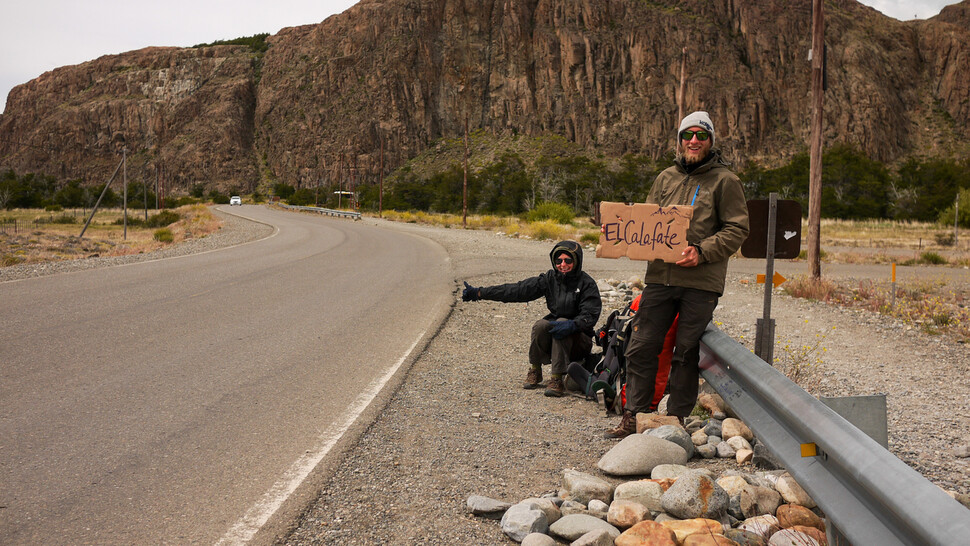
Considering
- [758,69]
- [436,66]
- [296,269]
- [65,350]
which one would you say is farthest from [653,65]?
[65,350]

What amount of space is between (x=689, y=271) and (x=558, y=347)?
5.65ft

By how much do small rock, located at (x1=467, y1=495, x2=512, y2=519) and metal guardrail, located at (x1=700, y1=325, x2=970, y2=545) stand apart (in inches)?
53.1

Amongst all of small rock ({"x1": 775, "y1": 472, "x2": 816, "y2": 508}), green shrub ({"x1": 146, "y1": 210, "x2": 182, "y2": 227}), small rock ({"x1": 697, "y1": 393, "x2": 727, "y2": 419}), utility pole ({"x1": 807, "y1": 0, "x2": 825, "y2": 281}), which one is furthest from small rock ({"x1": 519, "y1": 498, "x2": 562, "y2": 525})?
green shrub ({"x1": 146, "y1": 210, "x2": 182, "y2": 227})

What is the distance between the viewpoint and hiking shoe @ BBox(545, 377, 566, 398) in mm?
6051

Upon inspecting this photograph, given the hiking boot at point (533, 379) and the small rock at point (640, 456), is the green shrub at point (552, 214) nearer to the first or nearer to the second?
the hiking boot at point (533, 379)

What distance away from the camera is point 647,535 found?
2.99 metres

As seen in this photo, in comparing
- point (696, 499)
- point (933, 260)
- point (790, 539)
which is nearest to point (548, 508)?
point (696, 499)

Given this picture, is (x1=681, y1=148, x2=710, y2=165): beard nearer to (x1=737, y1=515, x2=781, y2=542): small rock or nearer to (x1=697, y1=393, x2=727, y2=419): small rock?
(x1=697, y1=393, x2=727, y2=419): small rock

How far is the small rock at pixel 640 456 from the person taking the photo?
4098 millimetres

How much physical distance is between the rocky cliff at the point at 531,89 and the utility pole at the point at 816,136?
92.5 m

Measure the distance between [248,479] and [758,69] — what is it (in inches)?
4947

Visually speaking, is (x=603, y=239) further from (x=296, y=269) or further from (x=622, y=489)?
(x=296, y=269)

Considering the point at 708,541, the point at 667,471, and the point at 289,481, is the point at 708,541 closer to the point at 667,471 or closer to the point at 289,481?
the point at 667,471

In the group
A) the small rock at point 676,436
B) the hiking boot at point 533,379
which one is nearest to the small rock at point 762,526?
the small rock at point 676,436
